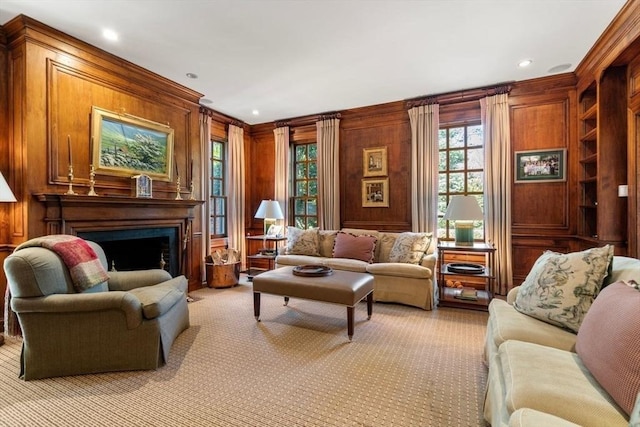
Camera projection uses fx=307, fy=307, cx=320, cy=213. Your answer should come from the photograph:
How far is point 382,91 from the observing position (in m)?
4.49

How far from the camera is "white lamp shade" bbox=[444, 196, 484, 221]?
3.78 metres

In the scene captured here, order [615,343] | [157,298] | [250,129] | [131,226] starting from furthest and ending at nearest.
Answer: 1. [250,129]
2. [131,226]
3. [157,298]
4. [615,343]

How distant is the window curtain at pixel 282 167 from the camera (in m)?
5.80

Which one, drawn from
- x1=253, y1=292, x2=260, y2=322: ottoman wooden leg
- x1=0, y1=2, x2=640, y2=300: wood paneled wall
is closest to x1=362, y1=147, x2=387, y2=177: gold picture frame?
x1=0, y1=2, x2=640, y2=300: wood paneled wall

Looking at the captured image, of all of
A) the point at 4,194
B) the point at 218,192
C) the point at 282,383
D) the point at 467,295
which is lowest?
the point at 282,383

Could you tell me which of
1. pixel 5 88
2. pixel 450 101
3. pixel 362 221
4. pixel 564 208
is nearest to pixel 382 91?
pixel 450 101

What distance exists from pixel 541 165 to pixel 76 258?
532 cm

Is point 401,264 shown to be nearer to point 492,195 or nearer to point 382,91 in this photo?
point 492,195

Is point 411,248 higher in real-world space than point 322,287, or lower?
higher

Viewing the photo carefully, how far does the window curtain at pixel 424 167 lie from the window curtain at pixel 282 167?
2.30 m

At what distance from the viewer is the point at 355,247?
4.39 meters

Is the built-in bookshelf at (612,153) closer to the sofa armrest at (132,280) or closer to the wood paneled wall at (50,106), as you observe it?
the sofa armrest at (132,280)

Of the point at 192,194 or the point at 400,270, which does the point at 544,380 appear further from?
the point at 192,194

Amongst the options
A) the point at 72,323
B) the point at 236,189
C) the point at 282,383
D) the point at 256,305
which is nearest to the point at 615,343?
the point at 282,383
